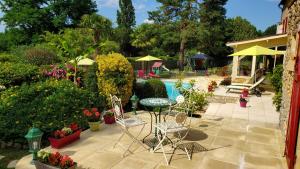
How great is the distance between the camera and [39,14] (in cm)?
2741

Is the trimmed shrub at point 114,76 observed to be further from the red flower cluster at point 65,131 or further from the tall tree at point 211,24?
the tall tree at point 211,24

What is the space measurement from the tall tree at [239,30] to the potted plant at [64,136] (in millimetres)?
33328

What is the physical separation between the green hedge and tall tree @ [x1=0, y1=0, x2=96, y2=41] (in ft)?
75.7

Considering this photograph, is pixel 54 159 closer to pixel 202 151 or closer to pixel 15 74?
pixel 202 151

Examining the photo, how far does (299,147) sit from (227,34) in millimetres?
33778

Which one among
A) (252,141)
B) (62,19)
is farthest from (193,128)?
(62,19)

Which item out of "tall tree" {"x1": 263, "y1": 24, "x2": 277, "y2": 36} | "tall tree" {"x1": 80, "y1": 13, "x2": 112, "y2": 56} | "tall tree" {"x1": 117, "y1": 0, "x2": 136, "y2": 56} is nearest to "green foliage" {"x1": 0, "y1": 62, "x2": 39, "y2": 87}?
"tall tree" {"x1": 80, "y1": 13, "x2": 112, "y2": 56}

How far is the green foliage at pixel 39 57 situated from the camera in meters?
14.8

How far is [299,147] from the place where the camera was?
396 centimetres

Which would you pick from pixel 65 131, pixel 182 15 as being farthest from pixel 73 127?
pixel 182 15

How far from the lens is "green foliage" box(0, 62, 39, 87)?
9141mm

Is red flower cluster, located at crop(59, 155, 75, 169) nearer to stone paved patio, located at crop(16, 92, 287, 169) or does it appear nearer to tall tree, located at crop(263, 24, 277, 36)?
stone paved patio, located at crop(16, 92, 287, 169)

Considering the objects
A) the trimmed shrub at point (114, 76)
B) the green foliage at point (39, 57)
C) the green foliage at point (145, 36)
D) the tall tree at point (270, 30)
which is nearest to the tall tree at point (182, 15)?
the green foliage at point (145, 36)

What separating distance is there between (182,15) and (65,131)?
24.8 meters
